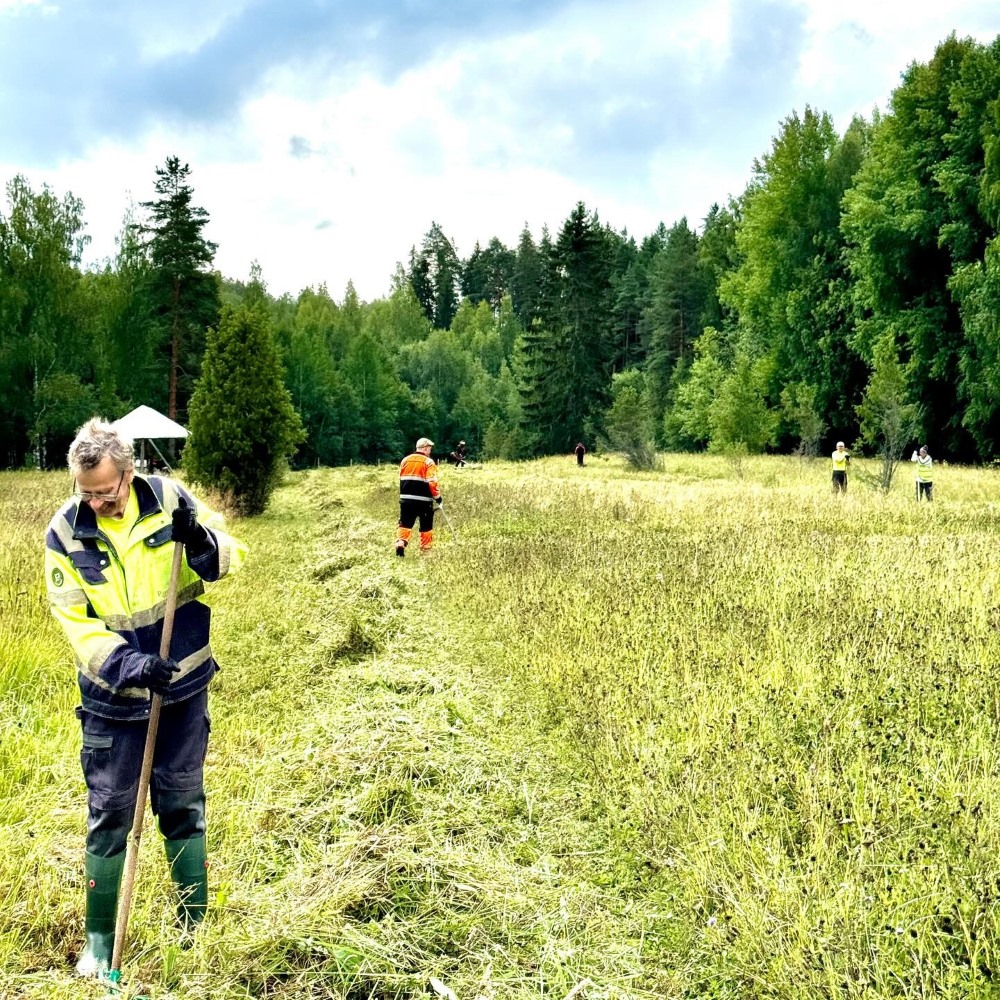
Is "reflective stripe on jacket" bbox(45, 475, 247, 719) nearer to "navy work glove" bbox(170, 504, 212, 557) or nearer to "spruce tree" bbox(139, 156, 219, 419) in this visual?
"navy work glove" bbox(170, 504, 212, 557)

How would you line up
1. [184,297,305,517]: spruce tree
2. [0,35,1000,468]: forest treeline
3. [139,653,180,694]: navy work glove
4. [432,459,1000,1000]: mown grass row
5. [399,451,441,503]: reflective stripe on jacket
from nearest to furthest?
[139,653,180,694]: navy work glove < [432,459,1000,1000]: mown grass row < [399,451,441,503]: reflective stripe on jacket < [184,297,305,517]: spruce tree < [0,35,1000,468]: forest treeline

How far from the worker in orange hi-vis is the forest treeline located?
401 inches

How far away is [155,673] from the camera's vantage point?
2414mm

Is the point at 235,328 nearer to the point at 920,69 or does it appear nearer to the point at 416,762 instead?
the point at 416,762

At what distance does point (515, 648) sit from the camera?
242 inches

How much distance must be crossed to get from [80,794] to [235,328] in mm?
13529

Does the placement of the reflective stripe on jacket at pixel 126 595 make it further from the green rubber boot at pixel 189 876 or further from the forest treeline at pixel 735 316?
the forest treeline at pixel 735 316

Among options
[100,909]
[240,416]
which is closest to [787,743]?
[100,909]

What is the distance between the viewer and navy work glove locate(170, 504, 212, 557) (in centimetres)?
263

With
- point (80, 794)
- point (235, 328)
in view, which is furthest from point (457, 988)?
point (235, 328)

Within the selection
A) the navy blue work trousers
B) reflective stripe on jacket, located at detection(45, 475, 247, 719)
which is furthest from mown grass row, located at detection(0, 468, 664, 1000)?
reflective stripe on jacket, located at detection(45, 475, 247, 719)

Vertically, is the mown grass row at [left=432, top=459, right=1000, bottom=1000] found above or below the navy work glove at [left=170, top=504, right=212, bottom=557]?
below

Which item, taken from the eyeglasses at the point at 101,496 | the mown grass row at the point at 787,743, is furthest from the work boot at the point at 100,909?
the mown grass row at the point at 787,743

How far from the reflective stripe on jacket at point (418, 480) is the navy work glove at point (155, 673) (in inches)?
337
